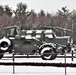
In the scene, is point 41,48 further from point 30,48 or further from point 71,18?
point 71,18

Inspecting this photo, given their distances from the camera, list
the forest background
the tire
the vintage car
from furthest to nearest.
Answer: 1. the forest background
2. the vintage car
3. the tire

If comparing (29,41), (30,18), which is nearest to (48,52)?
(29,41)

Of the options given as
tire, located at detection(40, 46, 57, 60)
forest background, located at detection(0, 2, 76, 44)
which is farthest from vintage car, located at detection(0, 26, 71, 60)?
forest background, located at detection(0, 2, 76, 44)

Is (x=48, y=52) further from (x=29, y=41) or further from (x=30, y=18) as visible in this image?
(x=30, y=18)

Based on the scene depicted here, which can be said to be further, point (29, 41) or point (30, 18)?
point (30, 18)

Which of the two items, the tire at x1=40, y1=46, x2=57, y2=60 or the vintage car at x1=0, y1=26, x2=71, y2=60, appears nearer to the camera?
the tire at x1=40, y1=46, x2=57, y2=60

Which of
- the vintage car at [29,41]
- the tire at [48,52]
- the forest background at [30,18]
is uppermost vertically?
the forest background at [30,18]

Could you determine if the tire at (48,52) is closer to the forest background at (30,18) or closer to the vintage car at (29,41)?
the vintage car at (29,41)

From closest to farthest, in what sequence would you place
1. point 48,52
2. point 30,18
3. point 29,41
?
point 48,52 → point 29,41 → point 30,18

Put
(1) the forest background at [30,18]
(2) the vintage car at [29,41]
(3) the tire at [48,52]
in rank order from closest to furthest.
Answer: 1. (3) the tire at [48,52]
2. (2) the vintage car at [29,41]
3. (1) the forest background at [30,18]

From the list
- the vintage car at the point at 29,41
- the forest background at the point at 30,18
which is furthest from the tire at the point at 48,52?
the forest background at the point at 30,18

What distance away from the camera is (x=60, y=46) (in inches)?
1067

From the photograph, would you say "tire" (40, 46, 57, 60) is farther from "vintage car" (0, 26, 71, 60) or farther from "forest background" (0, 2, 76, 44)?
"forest background" (0, 2, 76, 44)

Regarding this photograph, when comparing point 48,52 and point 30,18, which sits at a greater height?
point 30,18
